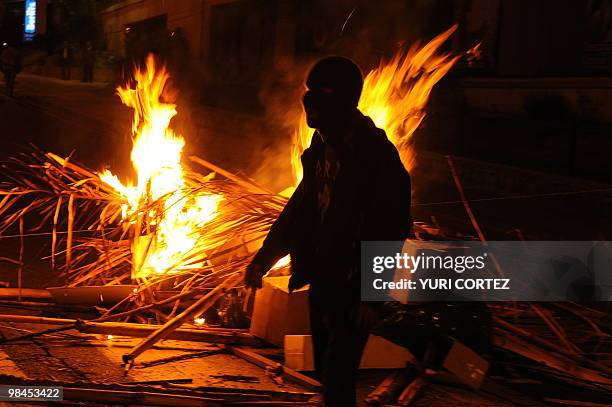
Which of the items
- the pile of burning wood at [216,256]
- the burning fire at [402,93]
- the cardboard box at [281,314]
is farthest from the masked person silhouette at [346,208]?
the burning fire at [402,93]

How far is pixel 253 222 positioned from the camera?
5.68 m

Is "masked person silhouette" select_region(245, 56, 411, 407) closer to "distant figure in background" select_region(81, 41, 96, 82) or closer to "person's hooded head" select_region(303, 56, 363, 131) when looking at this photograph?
"person's hooded head" select_region(303, 56, 363, 131)

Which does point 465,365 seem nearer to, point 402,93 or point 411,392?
point 411,392

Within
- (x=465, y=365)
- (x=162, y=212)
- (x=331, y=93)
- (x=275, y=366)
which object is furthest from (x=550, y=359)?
(x=162, y=212)

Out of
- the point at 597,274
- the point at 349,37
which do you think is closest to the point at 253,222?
the point at 597,274

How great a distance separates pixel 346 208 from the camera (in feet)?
11.6

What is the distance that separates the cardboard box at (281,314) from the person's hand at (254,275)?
1205 mm

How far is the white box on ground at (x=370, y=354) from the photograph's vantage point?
472 centimetres

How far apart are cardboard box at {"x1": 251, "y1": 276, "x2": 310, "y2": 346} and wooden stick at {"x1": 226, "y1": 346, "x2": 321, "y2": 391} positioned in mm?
183

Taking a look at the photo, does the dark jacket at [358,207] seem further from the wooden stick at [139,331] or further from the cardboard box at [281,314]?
the wooden stick at [139,331]

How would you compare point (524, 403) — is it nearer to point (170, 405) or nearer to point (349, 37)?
point (170, 405)

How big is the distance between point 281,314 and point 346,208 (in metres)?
1.73

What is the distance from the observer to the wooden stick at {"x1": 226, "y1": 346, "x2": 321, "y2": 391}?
4.46 meters

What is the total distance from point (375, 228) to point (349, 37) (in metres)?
16.8
